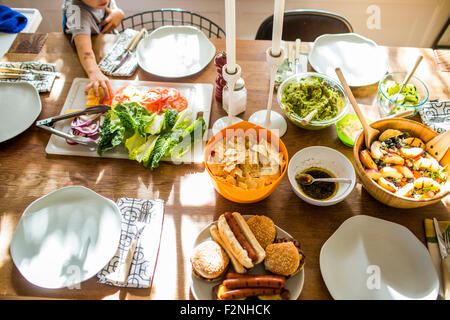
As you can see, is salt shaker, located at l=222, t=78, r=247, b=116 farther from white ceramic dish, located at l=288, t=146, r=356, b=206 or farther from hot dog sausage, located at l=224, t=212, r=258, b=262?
hot dog sausage, located at l=224, t=212, r=258, b=262

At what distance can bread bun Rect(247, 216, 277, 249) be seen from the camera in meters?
1.14

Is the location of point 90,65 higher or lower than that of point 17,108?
higher

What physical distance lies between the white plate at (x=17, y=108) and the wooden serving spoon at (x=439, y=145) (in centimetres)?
179

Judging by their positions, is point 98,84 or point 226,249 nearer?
point 226,249

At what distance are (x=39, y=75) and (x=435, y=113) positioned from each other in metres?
2.06

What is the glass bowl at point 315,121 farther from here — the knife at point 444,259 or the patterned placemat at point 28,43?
the patterned placemat at point 28,43

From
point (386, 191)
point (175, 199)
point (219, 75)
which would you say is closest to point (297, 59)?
point (219, 75)

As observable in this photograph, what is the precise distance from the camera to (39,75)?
1.75 meters

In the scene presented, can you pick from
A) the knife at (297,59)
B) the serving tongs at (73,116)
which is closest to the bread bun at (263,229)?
the serving tongs at (73,116)

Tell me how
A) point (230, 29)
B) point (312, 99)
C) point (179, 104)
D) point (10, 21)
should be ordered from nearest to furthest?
point (230, 29) < point (312, 99) < point (179, 104) < point (10, 21)

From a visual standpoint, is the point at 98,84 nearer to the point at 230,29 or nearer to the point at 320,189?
the point at 230,29

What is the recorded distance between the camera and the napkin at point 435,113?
1.49 m

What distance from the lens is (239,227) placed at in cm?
115
